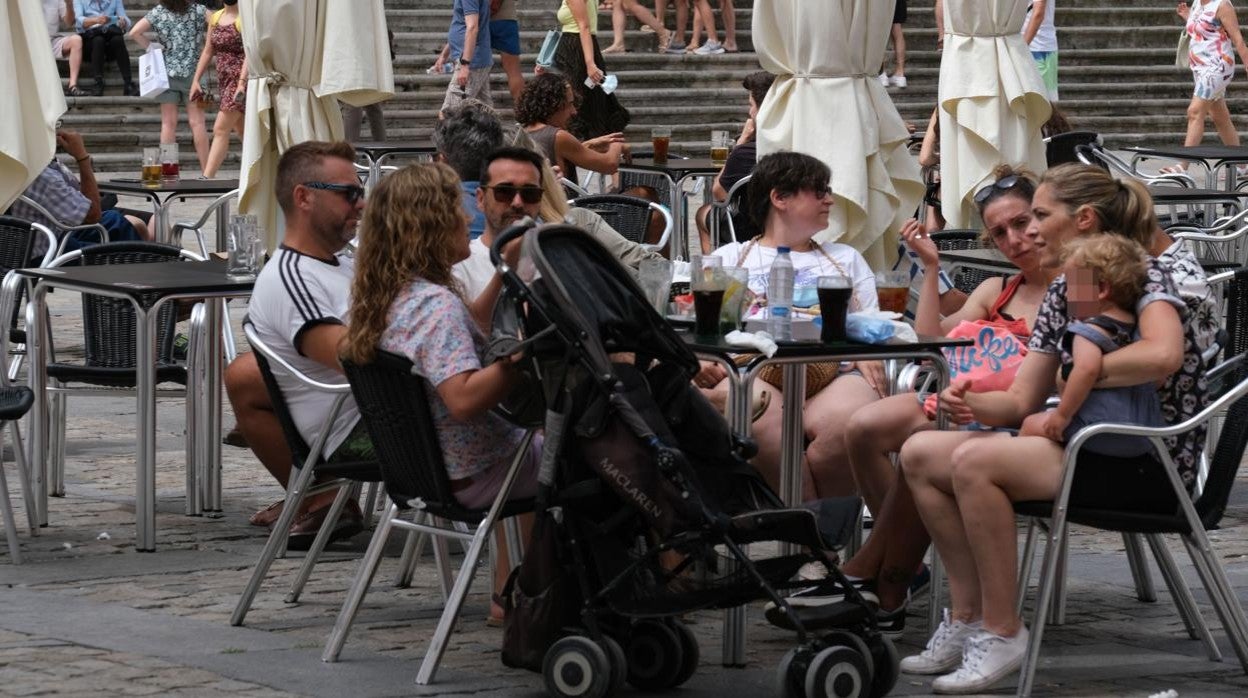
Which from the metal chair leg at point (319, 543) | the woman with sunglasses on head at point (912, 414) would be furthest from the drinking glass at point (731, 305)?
the metal chair leg at point (319, 543)

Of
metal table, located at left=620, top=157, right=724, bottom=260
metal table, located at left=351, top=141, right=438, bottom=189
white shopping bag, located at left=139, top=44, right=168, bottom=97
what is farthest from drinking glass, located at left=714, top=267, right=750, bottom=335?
white shopping bag, located at left=139, top=44, right=168, bottom=97

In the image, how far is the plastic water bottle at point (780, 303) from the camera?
585cm

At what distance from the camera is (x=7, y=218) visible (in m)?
8.61

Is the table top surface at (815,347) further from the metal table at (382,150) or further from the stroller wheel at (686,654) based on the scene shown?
the metal table at (382,150)

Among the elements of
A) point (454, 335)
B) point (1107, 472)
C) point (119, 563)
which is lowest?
point (119, 563)

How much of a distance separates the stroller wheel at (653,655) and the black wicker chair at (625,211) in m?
4.85

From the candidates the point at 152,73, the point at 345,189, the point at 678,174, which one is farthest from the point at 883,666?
the point at 152,73

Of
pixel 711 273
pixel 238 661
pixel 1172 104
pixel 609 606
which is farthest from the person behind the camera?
pixel 1172 104

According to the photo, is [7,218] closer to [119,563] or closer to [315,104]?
[315,104]

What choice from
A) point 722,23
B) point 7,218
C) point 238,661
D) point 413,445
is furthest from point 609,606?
point 722,23

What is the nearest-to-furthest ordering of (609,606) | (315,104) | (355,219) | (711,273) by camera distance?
(609,606) < (711,273) < (355,219) < (315,104)

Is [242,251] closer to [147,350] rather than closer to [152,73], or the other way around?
[147,350]

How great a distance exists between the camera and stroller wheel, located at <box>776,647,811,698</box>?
5.12 m

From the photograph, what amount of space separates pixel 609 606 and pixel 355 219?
1.92 m
